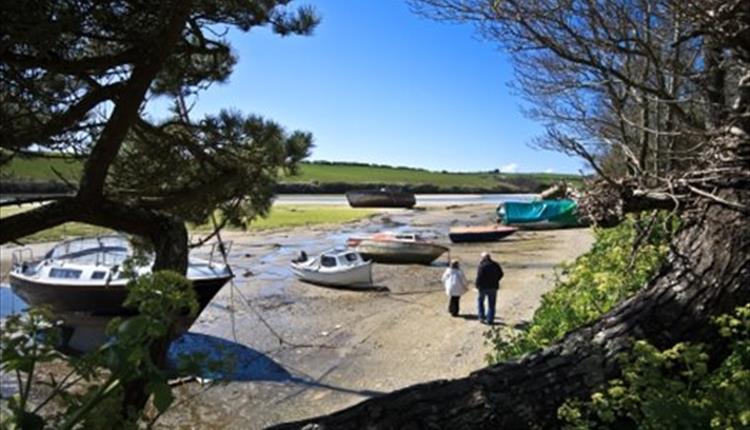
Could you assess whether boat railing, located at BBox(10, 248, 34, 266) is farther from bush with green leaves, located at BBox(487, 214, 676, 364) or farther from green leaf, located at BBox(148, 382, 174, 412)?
green leaf, located at BBox(148, 382, 174, 412)

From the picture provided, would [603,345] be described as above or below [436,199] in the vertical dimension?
above

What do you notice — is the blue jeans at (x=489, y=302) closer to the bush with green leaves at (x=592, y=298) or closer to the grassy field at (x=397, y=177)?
the bush with green leaves at (x=592, y=298)

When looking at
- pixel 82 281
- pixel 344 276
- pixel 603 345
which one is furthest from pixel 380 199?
pixel 603 345

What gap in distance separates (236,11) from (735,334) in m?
4.62

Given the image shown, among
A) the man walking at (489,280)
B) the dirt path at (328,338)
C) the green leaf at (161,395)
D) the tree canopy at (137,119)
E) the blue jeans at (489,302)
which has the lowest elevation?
the dirt path at (328,338)

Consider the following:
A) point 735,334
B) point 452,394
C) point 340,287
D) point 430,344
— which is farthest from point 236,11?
point 340,287

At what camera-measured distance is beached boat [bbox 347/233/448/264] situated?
32062 millimetres

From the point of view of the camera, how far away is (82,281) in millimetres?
17688

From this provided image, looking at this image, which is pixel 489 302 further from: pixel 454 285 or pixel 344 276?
pixel 344 276

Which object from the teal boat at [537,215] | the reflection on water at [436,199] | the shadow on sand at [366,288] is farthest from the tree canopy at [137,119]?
the reflection on water at [436,199]

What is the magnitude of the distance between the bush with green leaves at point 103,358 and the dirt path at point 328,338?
15.1 inches

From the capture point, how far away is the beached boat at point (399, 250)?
32.1m

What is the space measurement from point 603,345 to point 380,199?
85.9 metres

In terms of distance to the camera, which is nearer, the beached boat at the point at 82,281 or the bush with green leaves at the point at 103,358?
the bush with green leaves at the point at 103,358
